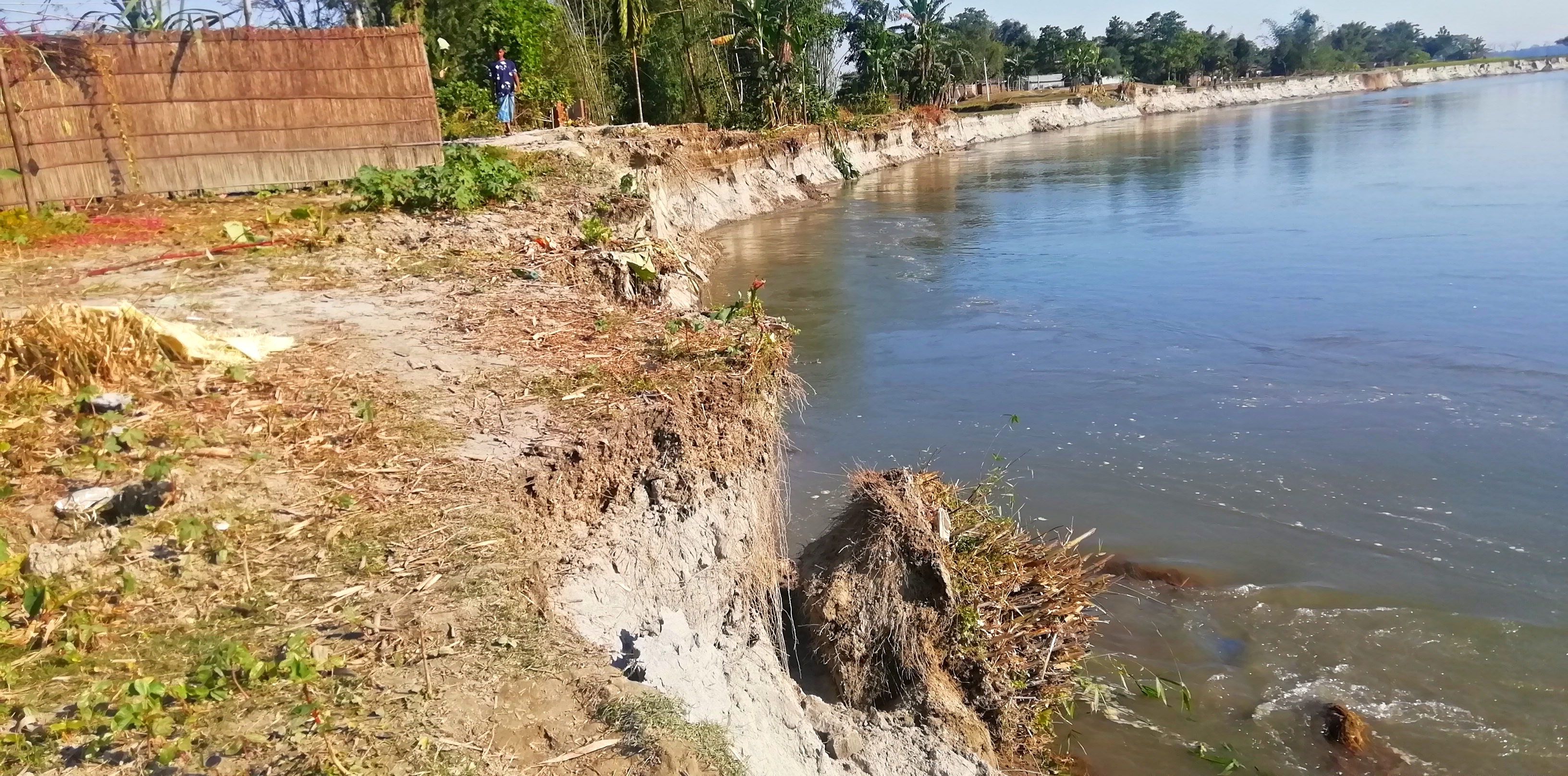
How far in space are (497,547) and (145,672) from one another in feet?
4.32

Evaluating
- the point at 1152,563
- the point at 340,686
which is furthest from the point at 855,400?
the point at 340,686

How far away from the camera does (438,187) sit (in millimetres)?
10906

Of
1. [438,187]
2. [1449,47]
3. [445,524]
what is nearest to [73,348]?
[445,524]

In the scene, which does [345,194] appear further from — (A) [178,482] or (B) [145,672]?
(B) [145,672]

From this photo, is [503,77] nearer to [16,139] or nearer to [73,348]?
[16,139]

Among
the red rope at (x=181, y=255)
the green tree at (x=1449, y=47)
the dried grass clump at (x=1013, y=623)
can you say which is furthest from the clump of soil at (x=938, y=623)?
the green tree at (x=1449, y=47)

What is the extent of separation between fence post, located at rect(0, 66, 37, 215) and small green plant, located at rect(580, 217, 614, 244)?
6.39 meters

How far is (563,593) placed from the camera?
418 centimetres

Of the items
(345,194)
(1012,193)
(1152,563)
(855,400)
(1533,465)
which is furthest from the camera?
(1012,193)

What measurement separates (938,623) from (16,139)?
38.8 feet

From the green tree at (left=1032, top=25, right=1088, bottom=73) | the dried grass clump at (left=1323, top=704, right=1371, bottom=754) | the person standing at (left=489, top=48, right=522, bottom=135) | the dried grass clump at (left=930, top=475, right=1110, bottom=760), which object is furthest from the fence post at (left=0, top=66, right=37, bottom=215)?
the green tree at (left=1032, top=25, right=1088, bottom=73)

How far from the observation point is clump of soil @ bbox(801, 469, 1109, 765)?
16.6 ft

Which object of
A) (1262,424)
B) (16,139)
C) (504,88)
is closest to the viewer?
(1262,424)

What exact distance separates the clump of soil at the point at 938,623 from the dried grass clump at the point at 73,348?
4.17 m
